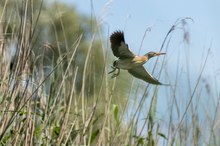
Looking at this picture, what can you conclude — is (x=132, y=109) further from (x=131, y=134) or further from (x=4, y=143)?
(x=4, y=143)

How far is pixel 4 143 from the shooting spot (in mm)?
2330

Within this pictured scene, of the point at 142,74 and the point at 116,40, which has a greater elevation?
the point at 116,40

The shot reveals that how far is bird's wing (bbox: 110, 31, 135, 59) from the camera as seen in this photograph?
212 centimetres

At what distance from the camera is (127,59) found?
82.8 inches

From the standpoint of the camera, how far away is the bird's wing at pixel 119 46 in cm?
212

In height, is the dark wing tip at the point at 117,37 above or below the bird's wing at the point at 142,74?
above

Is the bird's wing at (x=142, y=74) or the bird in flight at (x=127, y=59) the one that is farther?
the bird's wing at (x=142, y=74)

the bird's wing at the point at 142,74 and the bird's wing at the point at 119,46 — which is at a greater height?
the bird's wing at the point at 119,46

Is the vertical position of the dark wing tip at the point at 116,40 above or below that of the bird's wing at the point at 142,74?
above

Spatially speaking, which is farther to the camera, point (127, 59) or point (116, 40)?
point (116, 40)

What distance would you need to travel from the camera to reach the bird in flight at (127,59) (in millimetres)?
2076

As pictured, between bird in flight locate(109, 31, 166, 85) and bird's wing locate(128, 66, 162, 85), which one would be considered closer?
bird in flight locate(109, 31, 166, 85)

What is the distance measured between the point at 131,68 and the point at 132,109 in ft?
1.61

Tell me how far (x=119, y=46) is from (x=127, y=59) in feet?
0.23
